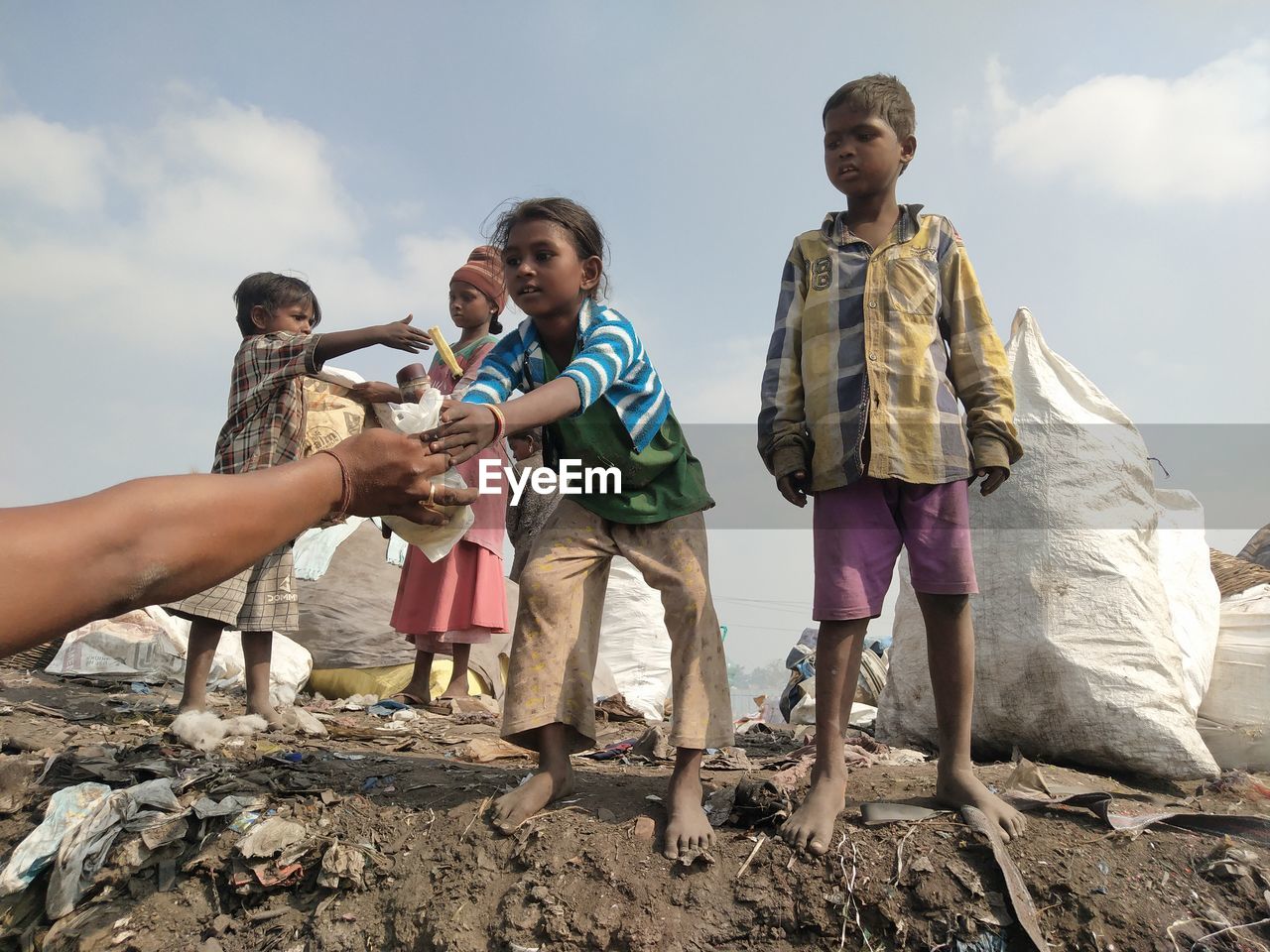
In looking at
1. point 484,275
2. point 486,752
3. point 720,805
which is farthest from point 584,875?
point 484,275

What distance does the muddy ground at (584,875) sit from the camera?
1.90 m

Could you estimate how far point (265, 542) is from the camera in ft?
4.59

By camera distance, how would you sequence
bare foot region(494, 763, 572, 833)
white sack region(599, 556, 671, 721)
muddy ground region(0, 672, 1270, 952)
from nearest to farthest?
muddy ground region(0, 672, 1270, 952), bare foot region(494, 763, 572, 833), white sack region(599, 556, 671, 721)

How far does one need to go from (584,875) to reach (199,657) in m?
2.03

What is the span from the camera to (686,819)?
214 cm

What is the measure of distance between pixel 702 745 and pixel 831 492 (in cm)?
77

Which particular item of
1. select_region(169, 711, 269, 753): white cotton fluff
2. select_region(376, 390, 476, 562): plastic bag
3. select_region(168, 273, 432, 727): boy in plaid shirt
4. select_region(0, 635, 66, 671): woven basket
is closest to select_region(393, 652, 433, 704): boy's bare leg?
select_region(168, 273, 432, 727): boy in plaid shirt

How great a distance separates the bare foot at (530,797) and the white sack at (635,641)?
133 inches

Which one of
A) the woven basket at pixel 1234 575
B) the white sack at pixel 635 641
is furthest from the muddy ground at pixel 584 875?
the white sack at pixel 635 641

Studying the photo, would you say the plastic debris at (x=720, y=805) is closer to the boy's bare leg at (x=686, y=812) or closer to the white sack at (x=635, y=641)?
the boy's bare leg at (x=686, y=812)

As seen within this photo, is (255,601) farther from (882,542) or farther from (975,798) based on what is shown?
(975,798)

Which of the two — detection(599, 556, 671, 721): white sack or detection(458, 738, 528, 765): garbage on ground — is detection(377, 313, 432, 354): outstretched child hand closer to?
detection(458, 738, 528, 765): garbage on ground

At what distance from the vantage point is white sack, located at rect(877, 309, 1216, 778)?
9.77 feet

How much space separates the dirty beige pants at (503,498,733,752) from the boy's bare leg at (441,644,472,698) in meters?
1.93
